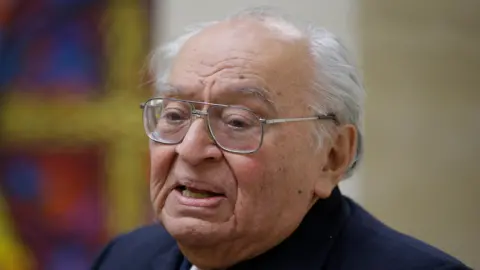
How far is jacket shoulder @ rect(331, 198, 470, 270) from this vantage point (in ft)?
4.90

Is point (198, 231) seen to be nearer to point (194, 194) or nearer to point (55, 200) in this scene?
point (194, 194)

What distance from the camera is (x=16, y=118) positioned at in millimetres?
2594

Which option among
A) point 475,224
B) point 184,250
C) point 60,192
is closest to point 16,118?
point 60,192

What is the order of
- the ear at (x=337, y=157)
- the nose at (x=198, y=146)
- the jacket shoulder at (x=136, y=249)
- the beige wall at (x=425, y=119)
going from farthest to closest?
the beige wall at (x=425, y=119) < the jacket shoulder at (x=136, y=249) < the ear at (x=337, y=157) < the nose at (x=198, y=146)

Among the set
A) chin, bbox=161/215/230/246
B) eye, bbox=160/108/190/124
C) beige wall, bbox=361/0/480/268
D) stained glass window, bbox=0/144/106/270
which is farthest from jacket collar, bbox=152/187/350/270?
stained glass window, bbox=0/144/106/270

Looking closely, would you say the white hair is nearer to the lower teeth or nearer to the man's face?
the man's face

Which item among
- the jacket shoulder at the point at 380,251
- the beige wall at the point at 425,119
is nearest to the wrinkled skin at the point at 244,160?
the jacket shoulder at the point at 380,251

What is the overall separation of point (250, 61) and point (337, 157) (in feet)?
0.94

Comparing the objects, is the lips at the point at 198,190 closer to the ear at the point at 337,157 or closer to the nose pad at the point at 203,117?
the nose pad at the point at 203,117

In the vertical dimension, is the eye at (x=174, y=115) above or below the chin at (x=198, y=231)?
above

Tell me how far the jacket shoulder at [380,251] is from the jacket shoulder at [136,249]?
47cm

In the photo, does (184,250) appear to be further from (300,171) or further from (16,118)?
(16,118)

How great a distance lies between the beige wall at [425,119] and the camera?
2568mm

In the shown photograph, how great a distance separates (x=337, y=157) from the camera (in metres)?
1.59
